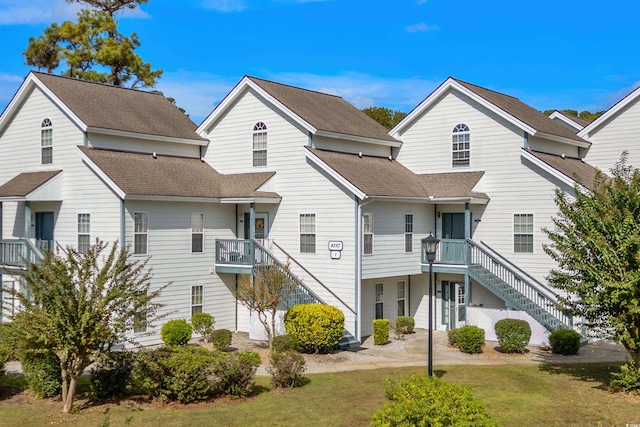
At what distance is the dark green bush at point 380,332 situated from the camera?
964 inches

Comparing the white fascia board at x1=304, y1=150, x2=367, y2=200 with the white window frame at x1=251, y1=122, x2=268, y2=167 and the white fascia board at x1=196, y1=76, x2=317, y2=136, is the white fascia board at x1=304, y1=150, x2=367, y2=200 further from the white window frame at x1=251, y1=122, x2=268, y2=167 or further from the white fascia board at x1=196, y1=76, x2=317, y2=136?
the white window frame at x1=251, y1=122, x2=268, y2=167

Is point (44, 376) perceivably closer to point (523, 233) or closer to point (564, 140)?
point (523, 233)

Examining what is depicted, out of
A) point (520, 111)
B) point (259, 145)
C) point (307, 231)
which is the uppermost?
point (520, 111)

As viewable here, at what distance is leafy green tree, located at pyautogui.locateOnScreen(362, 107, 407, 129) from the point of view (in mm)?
61625

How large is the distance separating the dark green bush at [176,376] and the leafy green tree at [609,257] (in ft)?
31.4

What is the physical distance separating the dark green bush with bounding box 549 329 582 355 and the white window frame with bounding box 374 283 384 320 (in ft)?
24.0

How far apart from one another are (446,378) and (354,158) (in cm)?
1217

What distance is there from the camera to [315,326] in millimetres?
22016

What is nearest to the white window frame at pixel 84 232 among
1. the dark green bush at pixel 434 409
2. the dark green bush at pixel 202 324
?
the dark green bush at pixel 202 324

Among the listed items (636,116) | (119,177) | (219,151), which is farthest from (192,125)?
(636,116)

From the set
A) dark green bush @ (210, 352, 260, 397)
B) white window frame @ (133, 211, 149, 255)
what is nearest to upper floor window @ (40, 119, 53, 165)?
white window frame @ (133, 211, 149, 255)

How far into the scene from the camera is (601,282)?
52.4ft

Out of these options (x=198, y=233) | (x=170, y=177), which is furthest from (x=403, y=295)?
(x=170, y=177)

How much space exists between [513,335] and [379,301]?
21.0 feet
